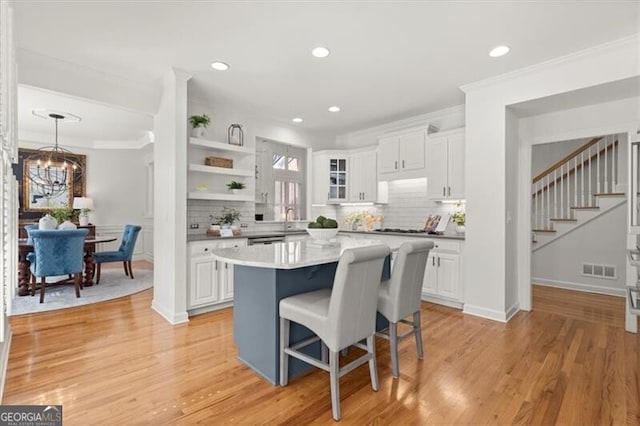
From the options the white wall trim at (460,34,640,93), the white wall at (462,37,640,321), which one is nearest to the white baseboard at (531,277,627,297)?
the white wall at (462,37,640,321)

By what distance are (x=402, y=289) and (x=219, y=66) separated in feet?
9.36

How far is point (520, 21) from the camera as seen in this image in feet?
8.42

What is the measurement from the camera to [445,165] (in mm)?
4422

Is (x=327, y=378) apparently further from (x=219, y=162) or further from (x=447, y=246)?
(x=219, y=162)

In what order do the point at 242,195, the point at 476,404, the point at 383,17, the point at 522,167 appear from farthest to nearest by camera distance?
1. the point at 242,195
2. the point at 522,167
3. the point at 383,17
4. the point at 476,404

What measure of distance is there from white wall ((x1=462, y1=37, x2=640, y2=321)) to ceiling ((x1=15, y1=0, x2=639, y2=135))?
0.64 feet

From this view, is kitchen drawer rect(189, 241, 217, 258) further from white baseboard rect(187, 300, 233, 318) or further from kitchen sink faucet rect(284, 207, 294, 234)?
kitchen sink faucet rect(284, 207, 294, 234)

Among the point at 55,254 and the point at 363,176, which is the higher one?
the point at 363,176

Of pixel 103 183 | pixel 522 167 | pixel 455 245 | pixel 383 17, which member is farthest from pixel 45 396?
pixel 103 183

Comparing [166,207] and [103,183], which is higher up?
[103,183]

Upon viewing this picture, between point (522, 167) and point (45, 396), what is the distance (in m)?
5.05

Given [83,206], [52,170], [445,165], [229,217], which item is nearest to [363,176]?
[445,165]

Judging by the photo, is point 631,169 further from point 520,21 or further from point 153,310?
point 153,310

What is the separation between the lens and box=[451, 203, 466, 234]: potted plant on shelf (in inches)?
170
